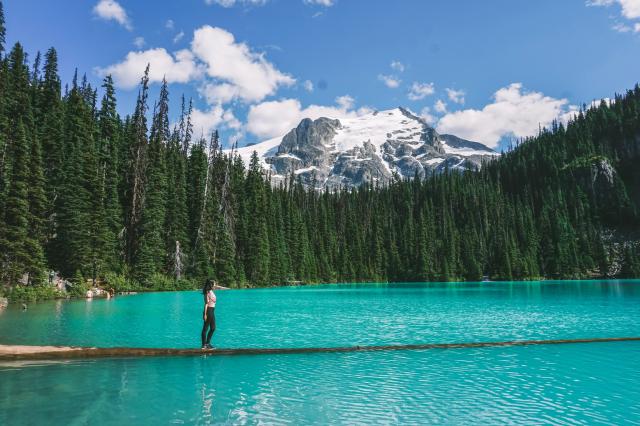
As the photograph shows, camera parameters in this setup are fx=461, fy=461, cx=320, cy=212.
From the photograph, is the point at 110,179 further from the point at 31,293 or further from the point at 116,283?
the point at 31,293

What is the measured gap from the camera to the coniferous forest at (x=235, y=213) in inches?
2093

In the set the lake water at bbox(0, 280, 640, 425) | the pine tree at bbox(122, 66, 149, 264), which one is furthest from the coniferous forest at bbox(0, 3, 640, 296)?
the lake water at bbox(0, 280, 640, 425)

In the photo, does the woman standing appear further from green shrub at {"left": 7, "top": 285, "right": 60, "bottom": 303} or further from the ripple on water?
green shrub at {"left": 7, "top": 285, "right": 60, "bottom": 303}

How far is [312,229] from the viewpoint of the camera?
143 meters

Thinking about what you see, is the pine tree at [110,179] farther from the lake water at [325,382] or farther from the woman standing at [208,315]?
the woman standing at [208,315]

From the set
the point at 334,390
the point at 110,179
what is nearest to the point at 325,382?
the point at 334,390

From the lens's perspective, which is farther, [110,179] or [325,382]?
[110,179]

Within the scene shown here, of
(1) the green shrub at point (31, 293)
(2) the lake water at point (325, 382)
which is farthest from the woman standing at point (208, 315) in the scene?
(1) the green shrub at point (31, 293)

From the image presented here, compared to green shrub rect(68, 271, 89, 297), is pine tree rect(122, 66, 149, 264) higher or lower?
higher

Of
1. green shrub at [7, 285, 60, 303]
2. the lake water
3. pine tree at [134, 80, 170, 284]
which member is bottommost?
the lake water

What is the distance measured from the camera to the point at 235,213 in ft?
336

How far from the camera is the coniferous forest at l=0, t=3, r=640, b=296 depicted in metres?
53.2

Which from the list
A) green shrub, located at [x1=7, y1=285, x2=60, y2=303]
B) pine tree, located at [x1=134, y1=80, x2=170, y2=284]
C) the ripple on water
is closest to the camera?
the ripple on water

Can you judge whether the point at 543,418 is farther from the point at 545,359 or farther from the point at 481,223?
the point at 481,223
